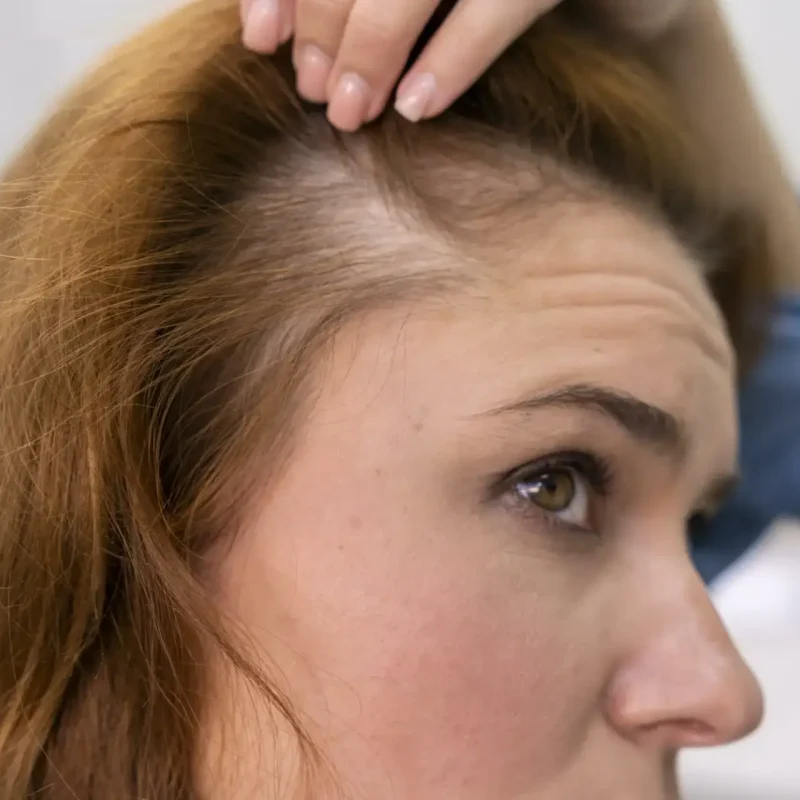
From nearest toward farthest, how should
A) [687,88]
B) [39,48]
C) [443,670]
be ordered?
[443,670], [687,88], [39,48]

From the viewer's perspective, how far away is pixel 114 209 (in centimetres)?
55

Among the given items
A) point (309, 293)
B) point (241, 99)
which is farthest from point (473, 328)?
point (241, 99)

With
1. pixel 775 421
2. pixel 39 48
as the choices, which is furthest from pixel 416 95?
pixel 39 48

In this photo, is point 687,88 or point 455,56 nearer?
point 455,56

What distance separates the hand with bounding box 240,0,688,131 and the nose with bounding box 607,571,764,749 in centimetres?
37

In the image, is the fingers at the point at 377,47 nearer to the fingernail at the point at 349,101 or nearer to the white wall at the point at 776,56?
the fingernail at the point at 349,101

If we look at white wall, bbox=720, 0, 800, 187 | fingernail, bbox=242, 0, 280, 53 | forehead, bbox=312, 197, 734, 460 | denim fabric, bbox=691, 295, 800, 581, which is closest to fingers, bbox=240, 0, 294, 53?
fingernail, bbox=242, 0, 280, 53

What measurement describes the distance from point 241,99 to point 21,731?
428 millimetres

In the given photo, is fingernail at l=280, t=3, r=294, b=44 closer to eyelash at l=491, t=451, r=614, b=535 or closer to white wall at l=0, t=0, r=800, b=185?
eyelash at l=491, t=451, r=614, b=535

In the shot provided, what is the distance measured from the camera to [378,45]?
1.69 feet

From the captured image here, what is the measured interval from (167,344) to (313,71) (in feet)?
0.64

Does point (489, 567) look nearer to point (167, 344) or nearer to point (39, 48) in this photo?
point (167, 344)

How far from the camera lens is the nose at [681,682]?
54cm

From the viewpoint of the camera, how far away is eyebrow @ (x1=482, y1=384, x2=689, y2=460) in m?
0.52
